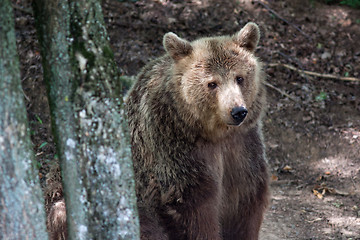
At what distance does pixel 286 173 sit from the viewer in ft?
23.6

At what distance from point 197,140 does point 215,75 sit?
631 millimetres

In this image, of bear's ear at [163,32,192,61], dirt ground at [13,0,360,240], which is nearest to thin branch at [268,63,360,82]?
dirt ground at [13,0,360,240]

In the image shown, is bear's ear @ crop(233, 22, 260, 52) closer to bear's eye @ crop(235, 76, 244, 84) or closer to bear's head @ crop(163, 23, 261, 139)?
bear's head @ crop(163, 23, 261, 139)

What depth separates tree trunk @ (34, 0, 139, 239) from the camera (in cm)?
277

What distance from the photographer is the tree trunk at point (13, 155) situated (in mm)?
2551

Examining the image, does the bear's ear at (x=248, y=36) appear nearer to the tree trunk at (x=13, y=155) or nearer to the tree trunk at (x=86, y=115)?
the tree trunk at (x=86, y=115)

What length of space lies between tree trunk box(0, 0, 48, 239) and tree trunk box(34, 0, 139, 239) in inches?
9.0

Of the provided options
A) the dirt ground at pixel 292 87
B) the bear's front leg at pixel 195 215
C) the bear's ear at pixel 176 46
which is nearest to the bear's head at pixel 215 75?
the bear's ear at pixel 176 46

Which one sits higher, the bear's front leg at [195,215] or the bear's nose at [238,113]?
the bear's nose at [238,113]

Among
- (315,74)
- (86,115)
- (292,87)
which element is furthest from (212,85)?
(315,74)

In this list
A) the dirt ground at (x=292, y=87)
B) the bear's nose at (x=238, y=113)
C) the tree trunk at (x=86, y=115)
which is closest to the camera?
the tree trunk at (x=86, y=115)

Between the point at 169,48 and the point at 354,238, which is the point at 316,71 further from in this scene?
the point at 169,48

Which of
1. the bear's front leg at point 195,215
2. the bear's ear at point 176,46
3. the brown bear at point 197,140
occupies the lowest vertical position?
the bear's front leg at point 195,215

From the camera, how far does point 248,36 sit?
4352 mm
